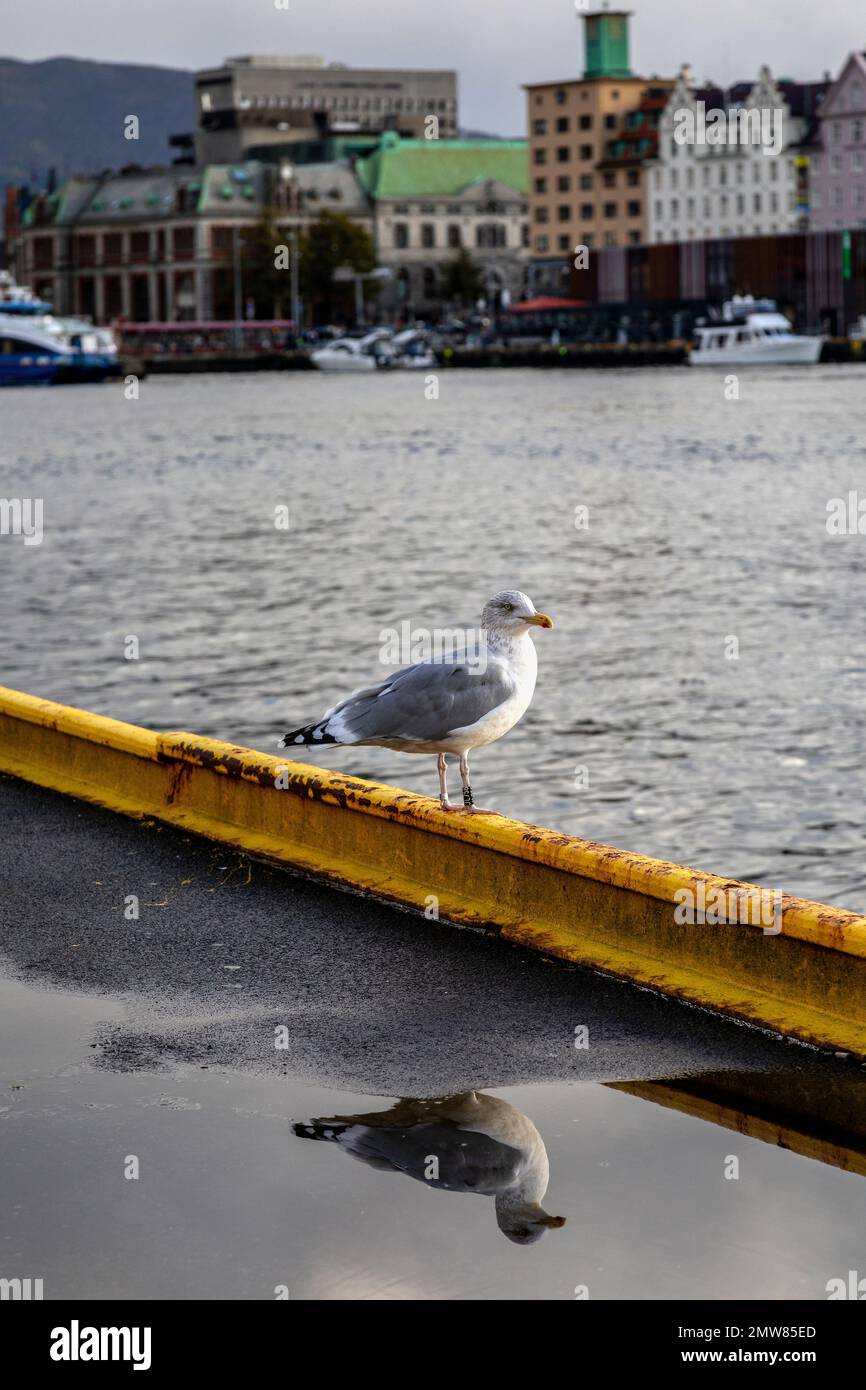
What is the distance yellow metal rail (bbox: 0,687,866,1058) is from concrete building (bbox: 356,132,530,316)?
154020 millimetres

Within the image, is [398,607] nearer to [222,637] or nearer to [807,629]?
[222,637]

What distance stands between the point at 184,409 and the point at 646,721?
69.7m

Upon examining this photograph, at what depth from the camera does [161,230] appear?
164 meters

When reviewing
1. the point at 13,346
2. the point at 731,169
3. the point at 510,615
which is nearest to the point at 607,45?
the point at 731,169

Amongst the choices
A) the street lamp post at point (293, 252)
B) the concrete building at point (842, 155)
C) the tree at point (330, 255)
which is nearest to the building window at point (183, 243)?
the street lamp post at point (293, 252)

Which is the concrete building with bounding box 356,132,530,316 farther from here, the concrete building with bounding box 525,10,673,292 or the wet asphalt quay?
the wet asphalt quay

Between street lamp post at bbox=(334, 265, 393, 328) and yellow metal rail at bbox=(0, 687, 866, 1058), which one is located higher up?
street lamp post at bbox=(334, 265, 393, 328)

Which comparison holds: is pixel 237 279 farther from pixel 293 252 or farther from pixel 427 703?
pixel 427 703

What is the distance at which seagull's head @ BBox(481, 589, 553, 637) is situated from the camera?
665 centimetres

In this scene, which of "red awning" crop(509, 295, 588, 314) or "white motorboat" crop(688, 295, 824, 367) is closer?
"white motorboat" crop(688, 295, 824, 367)

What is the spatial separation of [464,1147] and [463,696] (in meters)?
1.92

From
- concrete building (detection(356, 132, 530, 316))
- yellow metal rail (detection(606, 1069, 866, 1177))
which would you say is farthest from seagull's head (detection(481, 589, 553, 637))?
concrete building (detection(356, 132, 530, 316))

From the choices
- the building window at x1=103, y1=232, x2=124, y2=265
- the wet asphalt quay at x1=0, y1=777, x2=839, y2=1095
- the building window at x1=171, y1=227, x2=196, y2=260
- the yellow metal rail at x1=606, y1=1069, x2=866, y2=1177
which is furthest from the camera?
the building window at x1=103, y1=232, x2=124, y2=265

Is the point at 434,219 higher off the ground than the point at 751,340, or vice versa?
the point at 434,219
